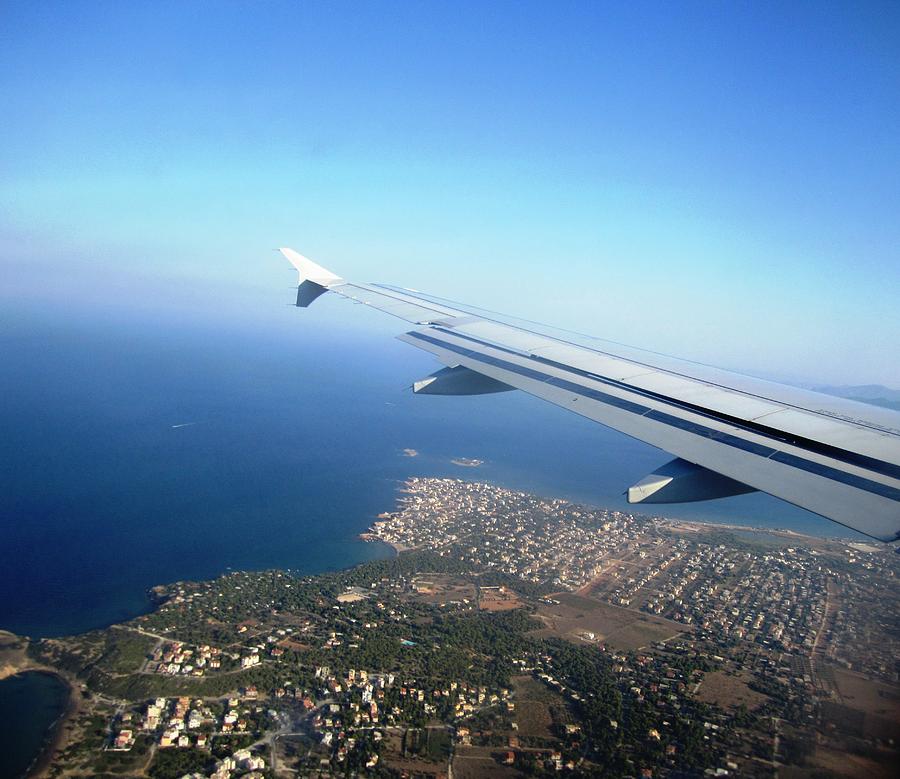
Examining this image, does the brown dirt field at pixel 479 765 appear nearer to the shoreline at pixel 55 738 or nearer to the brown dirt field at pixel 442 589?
the shoreline at pixel 55 738

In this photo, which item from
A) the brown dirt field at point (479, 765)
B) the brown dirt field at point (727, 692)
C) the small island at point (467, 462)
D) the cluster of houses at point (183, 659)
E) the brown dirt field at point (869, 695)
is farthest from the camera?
the small island at point (467, 462)

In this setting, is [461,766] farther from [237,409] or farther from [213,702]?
[237,409]

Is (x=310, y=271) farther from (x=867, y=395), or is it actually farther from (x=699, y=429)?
(x=867, y=395)

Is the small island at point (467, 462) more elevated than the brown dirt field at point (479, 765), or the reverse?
the brown dirt field at point (479, 765)

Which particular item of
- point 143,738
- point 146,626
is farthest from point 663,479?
point 146,626

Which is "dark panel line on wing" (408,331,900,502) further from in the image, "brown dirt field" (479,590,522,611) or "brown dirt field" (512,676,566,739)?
"brown dirt field" (479,590,522,611)

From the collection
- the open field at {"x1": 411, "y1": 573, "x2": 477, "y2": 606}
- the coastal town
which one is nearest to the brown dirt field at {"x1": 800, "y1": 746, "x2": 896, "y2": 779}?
the coastal town

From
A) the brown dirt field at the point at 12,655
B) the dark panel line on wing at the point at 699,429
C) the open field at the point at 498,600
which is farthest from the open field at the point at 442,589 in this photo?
the dark panel line on wing at the point at 699,429

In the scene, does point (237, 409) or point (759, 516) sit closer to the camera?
point (759, 516)
